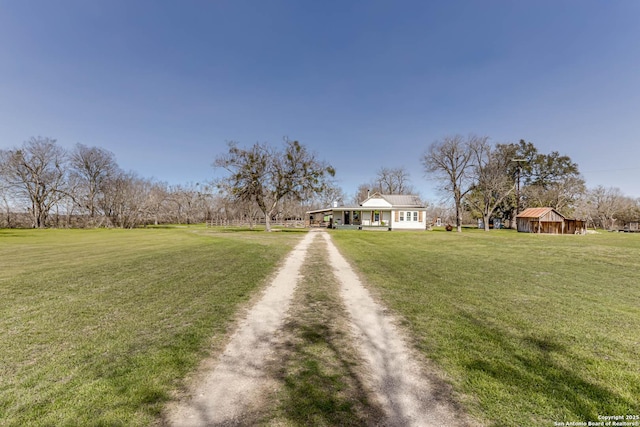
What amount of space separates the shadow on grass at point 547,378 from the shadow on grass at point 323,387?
4.90 ft

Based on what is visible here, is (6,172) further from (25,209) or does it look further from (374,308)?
(374,308)

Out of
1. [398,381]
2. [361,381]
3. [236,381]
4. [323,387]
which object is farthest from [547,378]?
[236,381]

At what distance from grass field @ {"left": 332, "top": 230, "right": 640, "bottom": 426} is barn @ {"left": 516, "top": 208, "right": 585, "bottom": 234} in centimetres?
2793

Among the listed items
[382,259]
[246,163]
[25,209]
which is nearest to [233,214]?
[25,209]

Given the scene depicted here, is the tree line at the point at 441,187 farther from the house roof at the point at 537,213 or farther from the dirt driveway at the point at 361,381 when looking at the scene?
the dirt driveway at the point at 361,381

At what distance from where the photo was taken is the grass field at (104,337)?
2.55 metres

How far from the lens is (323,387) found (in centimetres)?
285

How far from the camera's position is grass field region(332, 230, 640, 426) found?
2.61 meters

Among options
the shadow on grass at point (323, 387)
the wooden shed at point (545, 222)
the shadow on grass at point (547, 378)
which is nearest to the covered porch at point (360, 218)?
the wooden shed at point (545, 222)

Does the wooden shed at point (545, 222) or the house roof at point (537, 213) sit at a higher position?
the house roof at point (537, 213)

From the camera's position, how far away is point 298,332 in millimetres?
4379

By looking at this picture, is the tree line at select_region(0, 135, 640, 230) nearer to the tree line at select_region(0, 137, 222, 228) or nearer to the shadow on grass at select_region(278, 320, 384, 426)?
the tree line at select_region(0, 137, 222, 228)

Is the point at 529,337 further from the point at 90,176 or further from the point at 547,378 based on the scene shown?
the point at 90,176

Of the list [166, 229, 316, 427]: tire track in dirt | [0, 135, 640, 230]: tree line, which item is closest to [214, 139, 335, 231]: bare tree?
[0, 135, 640, 230]: tree line
